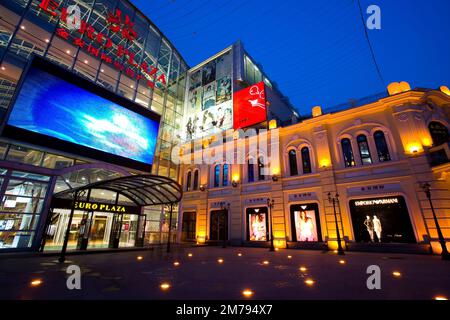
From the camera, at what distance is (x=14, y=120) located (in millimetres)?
13383

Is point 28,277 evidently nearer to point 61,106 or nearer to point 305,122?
point 61,106

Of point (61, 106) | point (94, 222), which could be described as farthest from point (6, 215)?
point (61, 106)

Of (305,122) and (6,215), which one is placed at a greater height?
(305,122)

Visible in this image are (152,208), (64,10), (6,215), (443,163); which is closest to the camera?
(6,215)

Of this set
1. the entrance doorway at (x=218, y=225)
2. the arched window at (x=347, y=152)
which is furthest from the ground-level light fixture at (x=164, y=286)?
the arched window at (x=347, y=152)

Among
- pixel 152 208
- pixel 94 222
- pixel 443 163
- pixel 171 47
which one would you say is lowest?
pixel 94 222

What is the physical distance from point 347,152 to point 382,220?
5711mm

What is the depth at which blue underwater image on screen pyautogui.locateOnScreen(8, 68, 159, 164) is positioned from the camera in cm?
1429

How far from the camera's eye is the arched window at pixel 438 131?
15266 mm

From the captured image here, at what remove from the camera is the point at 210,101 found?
29.4 metres

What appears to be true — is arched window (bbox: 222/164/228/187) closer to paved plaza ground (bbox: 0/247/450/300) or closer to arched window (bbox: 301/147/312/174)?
arched window (bbox: 301/147/312/174)

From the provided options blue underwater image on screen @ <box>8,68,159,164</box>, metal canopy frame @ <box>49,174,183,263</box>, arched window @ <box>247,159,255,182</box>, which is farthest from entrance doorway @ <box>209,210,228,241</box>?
blue underwater image on screen @ <box>8,68,159,164</box>

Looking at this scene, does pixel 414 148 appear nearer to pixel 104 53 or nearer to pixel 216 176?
pixel 216 176
